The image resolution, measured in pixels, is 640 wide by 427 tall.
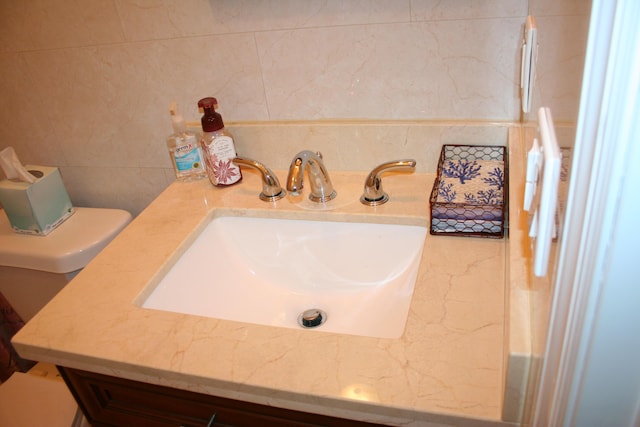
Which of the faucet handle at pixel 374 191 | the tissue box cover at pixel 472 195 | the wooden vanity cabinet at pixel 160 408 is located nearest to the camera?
the wooden vanity cabinet at pixel 160 408

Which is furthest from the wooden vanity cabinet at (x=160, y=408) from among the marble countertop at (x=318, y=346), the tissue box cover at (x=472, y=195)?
the tissue box cover at (x=472, y=195)

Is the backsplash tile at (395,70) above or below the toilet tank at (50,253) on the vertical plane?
above

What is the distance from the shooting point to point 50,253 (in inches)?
48.9

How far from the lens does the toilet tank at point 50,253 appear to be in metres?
1.25

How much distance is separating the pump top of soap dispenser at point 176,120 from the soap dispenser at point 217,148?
71mm

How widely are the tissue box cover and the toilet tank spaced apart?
0.85m

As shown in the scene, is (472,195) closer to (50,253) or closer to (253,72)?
(253,72)

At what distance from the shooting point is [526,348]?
54 cm

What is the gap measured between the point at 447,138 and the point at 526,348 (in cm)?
57

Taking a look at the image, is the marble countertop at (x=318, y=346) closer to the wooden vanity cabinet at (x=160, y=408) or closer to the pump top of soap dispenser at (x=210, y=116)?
the wooden vanity cabinet at (x=160, y=408)

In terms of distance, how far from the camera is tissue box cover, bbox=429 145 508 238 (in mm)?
866

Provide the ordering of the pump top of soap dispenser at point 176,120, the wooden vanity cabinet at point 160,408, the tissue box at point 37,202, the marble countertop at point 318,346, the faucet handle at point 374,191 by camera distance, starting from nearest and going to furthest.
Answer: the marble countertop at point 318,346 < the wooden vanity cabinet at point 160,408 < the faucet handle at point 374,191 < the pump top of soap dispenser at point 176,120 < the tissue box at point 37,202

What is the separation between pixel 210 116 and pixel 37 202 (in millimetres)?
542

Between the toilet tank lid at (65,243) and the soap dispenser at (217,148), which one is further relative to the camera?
the toilet tank lid at (65,243)
